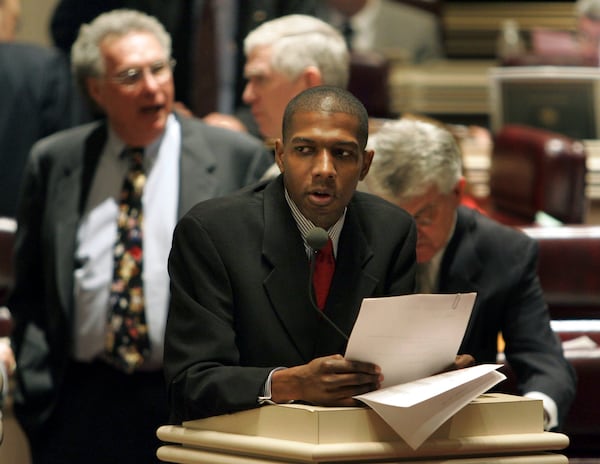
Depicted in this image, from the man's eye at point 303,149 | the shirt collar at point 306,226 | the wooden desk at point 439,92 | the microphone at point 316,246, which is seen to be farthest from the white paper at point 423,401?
the wooden desk at point 439,92

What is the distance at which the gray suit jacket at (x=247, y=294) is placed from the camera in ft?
7.07

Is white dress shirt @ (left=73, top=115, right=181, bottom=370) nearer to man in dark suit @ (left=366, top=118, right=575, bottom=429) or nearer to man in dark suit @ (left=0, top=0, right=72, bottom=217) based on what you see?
man in dark suit @ (left=366, top=118, right=575, bottom=429)

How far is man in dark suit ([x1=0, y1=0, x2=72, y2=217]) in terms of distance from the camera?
Result: 4.89 meters

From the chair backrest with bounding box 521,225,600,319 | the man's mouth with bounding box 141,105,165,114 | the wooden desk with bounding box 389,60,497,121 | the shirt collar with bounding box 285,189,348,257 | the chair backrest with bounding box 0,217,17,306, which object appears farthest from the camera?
the wooden desk with bounding box 389,60,497,121

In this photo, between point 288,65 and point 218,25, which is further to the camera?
point 218,25

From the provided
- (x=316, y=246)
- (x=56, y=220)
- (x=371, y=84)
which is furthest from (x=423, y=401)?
(x=371, y=84)

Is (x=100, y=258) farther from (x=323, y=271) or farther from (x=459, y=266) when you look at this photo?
(x=323, y=271)

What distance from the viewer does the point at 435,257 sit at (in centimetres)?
315

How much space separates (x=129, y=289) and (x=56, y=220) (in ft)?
0.89

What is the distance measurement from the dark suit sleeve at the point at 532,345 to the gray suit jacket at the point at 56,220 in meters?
0.74

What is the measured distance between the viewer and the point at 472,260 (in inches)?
124

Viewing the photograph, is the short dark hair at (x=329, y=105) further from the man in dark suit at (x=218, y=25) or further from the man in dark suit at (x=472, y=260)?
the man in dark suit at (x=218, y=25)

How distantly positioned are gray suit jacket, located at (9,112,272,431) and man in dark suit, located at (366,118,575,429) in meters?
0.49

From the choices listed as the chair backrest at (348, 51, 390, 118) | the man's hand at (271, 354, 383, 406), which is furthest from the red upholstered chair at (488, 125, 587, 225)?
the man's hand at (271, 354, 383, 406)
